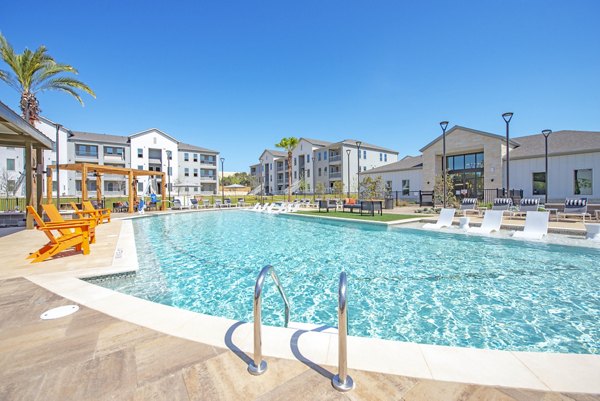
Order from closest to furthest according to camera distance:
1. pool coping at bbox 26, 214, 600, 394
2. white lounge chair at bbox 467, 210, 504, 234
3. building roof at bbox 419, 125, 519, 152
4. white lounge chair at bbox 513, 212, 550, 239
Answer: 1. pool coping at bbox 26, 214, 600, 394
2. white lounge chair at bbox 513, 212, 550, 239
3. white lounge chair at bbox 467, 210, 504, 234
4. building roof at bbox 419, 125, 519, 152

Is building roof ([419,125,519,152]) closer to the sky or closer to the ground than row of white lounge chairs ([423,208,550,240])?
closer to the sky

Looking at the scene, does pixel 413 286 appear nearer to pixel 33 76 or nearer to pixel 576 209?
pixel 576 209

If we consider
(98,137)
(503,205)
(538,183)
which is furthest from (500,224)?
(98,137)

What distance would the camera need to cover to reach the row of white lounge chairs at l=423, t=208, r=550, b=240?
1003cm

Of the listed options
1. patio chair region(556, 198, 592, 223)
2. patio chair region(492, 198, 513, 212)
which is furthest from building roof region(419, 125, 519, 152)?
patio chair region(556, 198, 592, 223)

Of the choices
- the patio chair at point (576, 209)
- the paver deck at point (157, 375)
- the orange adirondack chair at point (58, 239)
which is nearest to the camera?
the paver deck at point (157, 375)

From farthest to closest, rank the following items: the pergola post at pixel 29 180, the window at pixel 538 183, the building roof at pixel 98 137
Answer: the building roof at pixel 98 137, the window at pixel 538 183, the pergola post at pixel 29 180

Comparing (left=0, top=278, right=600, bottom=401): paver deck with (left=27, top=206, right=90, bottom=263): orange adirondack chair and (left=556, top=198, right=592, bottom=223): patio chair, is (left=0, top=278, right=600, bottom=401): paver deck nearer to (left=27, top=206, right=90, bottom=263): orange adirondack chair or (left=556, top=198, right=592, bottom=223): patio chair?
(left=27, top=206, right=90, bottom=263): orange adirondack chair

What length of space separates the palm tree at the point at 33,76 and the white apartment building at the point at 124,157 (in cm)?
1848

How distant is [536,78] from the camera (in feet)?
49.1

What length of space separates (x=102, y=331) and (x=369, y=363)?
2.89 metres

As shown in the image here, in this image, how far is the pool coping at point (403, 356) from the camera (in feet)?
7.13

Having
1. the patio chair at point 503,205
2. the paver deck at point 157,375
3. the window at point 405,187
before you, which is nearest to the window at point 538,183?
the patio chair at point 503,205

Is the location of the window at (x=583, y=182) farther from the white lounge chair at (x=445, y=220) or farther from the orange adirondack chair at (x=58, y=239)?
the orange adirondack chair at (x=58, y=239)
